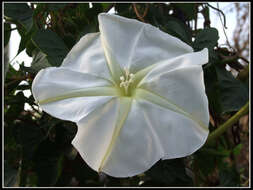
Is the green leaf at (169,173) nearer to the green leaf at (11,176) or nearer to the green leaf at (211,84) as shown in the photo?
the green leaf at (211,84)

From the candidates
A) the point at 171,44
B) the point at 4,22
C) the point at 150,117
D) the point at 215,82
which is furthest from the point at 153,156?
the point at 4,22

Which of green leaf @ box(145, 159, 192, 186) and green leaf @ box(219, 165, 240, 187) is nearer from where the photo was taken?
green leaf @ box(145, 159, 192, 186)

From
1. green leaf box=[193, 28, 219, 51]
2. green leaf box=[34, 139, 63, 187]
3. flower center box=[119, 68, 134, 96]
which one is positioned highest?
green leaf box=[193, 28, 219, 51]

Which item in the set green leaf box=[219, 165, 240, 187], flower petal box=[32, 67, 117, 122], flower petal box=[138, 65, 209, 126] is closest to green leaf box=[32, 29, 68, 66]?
flower petal box=[32, 67, 117, 122]

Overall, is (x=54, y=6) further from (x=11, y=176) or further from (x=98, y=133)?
(x=11, y=176)

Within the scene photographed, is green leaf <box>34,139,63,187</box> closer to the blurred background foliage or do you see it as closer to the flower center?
the blurred background foliage

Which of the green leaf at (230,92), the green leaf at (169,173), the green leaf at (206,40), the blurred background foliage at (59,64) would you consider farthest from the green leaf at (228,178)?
the green leaf at (206,40)
